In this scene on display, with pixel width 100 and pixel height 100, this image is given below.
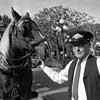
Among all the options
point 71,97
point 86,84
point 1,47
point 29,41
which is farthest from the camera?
point 1,47

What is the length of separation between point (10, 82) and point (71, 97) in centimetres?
96

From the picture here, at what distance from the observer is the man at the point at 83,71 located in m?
1.85

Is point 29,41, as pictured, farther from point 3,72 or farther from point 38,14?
point 38,14

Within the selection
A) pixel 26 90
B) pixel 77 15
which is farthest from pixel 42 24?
pixel 26 90

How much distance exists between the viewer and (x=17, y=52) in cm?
257

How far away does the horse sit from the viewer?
2.51 meters

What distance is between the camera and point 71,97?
2164 mm

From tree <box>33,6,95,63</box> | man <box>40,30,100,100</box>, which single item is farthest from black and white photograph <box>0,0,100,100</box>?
tree <box>33,6,95,63</box>

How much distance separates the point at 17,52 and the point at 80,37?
990 mm

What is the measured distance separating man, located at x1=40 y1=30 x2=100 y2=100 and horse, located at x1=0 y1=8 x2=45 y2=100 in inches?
23.2

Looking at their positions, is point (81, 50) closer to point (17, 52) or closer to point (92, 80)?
point (92, 80)

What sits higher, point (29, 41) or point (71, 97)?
point (29, 41)

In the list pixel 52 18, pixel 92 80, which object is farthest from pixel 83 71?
pixel 52 18

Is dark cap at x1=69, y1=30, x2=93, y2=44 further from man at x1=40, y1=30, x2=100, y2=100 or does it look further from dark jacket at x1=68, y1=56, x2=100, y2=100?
dark jacket at x1=68, y1=56, x2=100, y2=100
